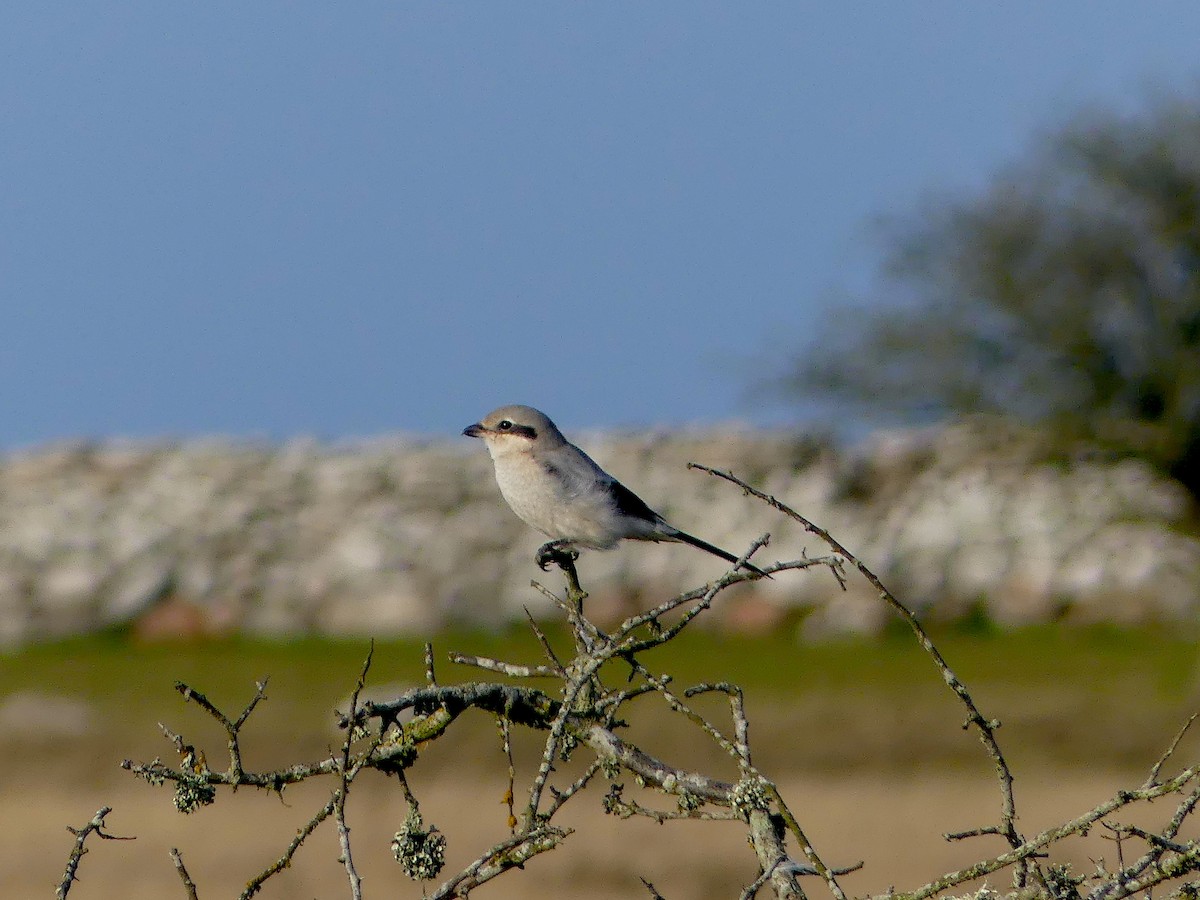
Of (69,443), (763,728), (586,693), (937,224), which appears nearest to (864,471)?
(937,224)

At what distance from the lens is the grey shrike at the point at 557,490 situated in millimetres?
4734

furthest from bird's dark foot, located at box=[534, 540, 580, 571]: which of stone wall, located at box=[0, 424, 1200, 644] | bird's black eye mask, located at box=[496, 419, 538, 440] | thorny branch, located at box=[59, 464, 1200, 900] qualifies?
stone wall, located at box=[0, 424, 1200, 644]

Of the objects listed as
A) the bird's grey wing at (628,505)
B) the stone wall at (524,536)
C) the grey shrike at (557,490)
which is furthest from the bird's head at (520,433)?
the stone wall at (524,536)

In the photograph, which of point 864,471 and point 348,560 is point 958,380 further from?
point 348,560

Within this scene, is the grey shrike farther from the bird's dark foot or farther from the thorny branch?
the thorny branch

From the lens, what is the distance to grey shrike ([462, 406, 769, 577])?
473 centimetres

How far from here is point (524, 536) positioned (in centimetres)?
1550

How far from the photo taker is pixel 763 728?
9.83 metres

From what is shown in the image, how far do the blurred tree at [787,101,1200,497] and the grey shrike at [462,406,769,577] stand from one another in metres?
10.7

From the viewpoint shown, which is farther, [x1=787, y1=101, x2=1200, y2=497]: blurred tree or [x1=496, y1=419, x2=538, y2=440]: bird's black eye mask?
[x1=787, y1=101, x2=1200, y2=497]: blurred tree

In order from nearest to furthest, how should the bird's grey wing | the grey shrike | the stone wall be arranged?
1. the grey shrike
2. the bird's grey wing
3. the stone wall

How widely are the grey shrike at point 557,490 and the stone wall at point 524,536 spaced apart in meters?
8.28

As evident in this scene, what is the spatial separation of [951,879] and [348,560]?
13.0 m

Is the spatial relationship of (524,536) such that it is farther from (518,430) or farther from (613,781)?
(613,781)
